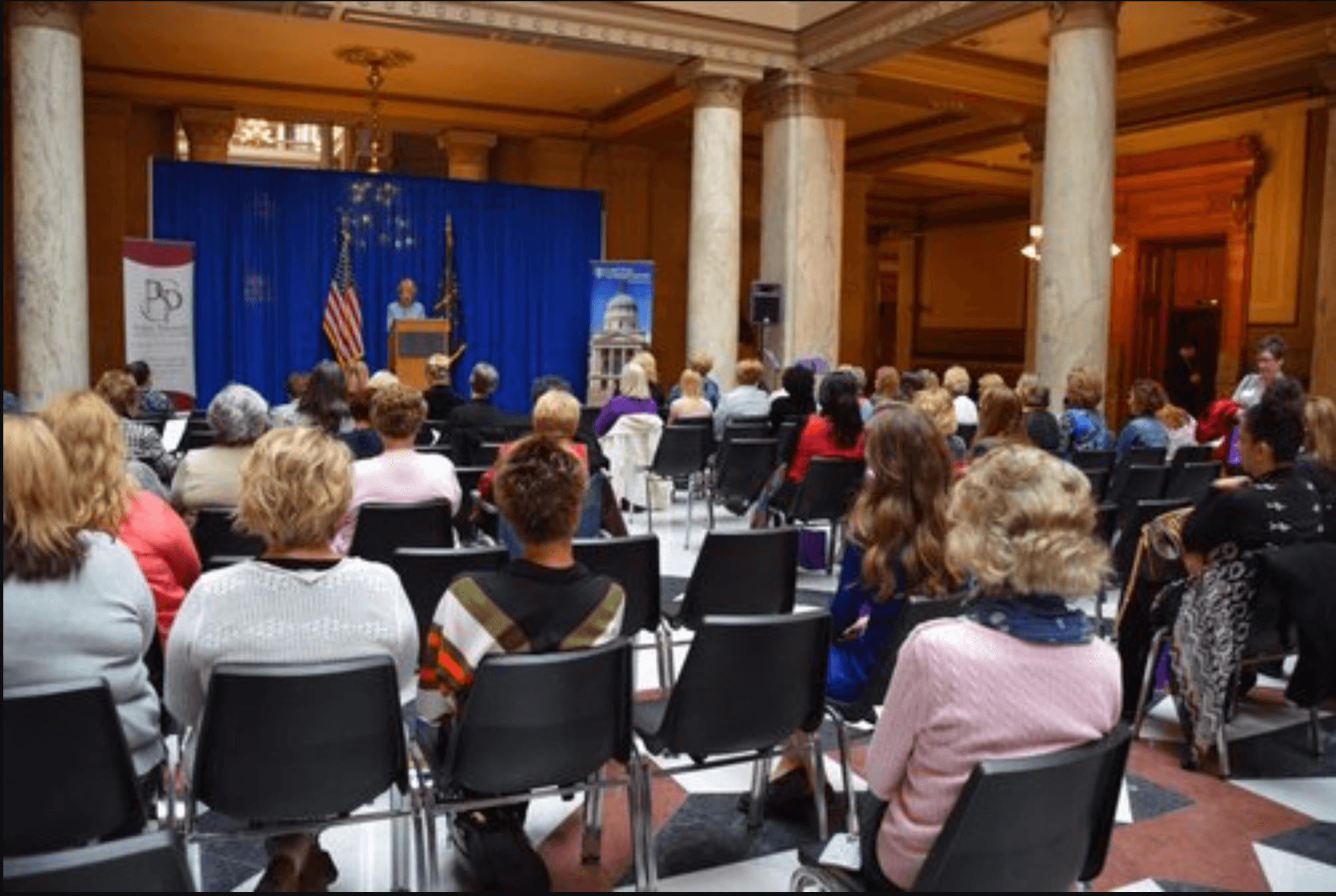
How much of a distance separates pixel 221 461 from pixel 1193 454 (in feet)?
17.1

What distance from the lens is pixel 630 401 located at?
24.6 feet

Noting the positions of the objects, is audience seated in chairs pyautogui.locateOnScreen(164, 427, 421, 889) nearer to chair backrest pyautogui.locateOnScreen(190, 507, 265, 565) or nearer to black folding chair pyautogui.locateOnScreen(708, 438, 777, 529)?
chair backrest pyautogui.locateOnScreen(190, 507, 265, 565)

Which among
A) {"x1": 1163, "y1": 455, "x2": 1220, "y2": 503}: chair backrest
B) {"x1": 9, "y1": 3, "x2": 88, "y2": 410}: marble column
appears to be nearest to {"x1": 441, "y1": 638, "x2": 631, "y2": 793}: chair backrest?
{"x1": 1163, "y1": 455, "x2": 1220, "y2": 503}: chair backrest

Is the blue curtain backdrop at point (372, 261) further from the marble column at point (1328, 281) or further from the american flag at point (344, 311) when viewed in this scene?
the marble column at point (1328, 281)

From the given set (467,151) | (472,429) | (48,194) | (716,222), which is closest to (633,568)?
(472,429)

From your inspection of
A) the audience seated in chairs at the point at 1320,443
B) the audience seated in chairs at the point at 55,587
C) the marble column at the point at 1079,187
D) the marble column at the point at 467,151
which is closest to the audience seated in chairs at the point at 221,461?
the audience seated in chairs at the point at 55,587

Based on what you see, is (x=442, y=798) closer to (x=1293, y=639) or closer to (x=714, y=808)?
(x=714, y=808)

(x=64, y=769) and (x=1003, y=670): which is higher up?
(x=1003, y=670)

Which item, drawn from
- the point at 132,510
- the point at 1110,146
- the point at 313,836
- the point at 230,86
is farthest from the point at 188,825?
the point at 230,86

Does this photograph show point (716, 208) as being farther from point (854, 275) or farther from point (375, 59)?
point (854, 275)

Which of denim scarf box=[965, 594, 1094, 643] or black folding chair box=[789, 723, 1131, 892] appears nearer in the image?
black folding chair box=[789, 723, 1131, 892]

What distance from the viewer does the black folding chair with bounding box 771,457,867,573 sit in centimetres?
580

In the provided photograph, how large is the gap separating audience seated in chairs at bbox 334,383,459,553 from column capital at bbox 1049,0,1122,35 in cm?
690

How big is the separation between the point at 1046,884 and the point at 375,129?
1441cm
